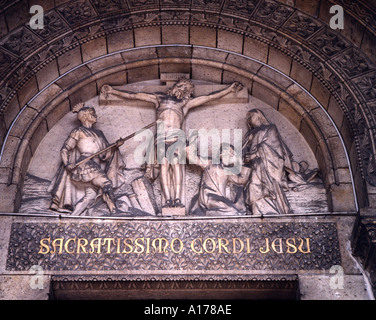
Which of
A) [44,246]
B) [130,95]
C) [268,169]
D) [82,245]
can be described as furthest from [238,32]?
[44,246]

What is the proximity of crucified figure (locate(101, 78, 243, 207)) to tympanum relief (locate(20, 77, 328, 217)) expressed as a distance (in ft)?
0.06

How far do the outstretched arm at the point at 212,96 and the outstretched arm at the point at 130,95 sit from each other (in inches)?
25.6

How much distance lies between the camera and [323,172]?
12.4 metres

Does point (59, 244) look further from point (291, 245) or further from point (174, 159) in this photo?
point (291, 245)

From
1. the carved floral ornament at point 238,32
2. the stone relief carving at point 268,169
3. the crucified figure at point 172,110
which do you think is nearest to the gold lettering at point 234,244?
the stone relief carving at point 268,169

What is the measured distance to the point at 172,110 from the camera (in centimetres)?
1304

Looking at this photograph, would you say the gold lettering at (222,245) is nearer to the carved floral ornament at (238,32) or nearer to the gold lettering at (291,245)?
the gold lettering at (291,245)

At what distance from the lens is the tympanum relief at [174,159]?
12102 mm

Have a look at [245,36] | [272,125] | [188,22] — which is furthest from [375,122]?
[188,22]

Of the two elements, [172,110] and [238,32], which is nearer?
[172,110]

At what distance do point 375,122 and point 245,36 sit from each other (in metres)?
3.08

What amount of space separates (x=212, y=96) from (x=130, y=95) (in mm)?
1535

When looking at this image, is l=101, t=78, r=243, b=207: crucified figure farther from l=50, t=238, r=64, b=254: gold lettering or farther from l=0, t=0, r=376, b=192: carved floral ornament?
l=50, t=238, r=64, b=254: gold lettering

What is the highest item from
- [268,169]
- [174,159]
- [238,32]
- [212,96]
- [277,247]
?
[238,32]
